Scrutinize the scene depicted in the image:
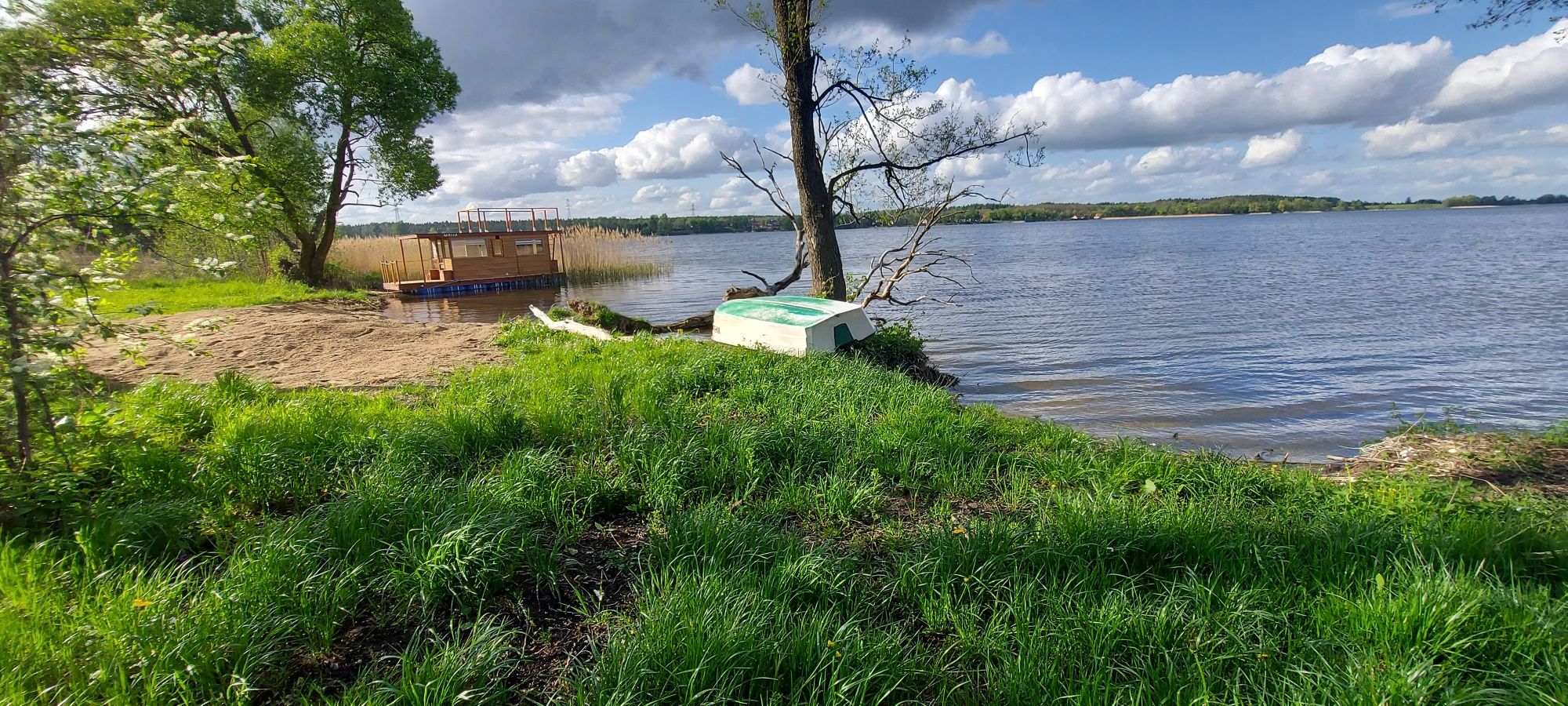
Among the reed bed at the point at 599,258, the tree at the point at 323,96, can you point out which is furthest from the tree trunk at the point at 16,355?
the reed bed at the point at 599,258

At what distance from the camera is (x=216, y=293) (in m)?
17.5

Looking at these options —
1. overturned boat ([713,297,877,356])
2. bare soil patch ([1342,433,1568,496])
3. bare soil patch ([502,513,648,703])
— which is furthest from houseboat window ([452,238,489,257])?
bare soil patch ([1342,433,1568,496])

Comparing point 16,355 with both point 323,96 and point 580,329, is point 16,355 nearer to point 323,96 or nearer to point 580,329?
point 580,329

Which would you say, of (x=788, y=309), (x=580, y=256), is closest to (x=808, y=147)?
(x=788, y=309)

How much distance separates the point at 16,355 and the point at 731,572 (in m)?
3.29

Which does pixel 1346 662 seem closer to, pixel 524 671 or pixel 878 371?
pixel 524 671

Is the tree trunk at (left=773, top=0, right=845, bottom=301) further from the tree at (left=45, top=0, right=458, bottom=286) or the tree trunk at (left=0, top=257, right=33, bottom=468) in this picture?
the tree at (left=45, top=0, right=458, bottom=286)

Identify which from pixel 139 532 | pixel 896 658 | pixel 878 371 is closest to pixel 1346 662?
pixel 896 658

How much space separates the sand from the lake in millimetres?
6858

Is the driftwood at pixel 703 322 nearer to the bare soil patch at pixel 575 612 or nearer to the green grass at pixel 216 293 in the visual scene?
the green grass at pixel 216 293

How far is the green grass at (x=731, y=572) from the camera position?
7.11 feet

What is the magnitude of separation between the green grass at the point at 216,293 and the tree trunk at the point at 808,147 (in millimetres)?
12067

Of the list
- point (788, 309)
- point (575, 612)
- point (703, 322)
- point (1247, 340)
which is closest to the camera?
point (575, 612)

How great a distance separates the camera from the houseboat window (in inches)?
1090
